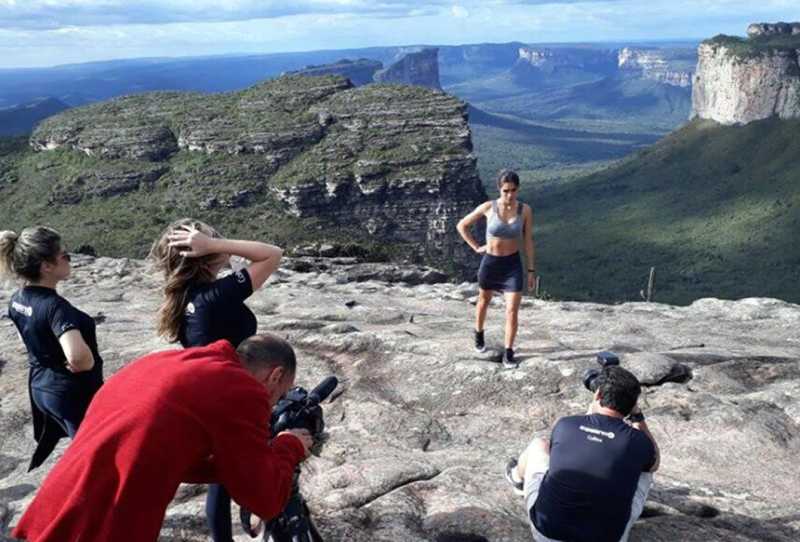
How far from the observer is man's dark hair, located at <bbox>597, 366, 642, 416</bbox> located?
5.17 m

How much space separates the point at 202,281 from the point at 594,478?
293cm

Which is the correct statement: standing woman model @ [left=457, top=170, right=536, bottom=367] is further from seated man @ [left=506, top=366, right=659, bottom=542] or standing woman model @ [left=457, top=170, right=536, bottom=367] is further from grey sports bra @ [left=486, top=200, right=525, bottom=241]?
seated man @ [left=506, top=366, right=659, bottom=542]

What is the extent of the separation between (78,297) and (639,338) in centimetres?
1094

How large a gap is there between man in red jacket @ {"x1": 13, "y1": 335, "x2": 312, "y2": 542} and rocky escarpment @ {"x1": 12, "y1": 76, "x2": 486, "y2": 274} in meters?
45.9

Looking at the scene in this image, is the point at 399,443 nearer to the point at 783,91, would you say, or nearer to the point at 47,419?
the point at 47,419

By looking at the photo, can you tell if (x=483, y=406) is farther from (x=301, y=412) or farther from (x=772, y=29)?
(x=772, y=29)

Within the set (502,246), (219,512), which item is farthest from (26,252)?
(502,246)

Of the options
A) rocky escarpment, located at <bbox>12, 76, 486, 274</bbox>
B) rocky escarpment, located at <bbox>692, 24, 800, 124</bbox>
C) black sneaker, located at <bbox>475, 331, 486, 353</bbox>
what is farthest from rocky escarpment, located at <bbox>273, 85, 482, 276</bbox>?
rocky escarpment, located at <bbox>692, 24, 800, 124</bbox>

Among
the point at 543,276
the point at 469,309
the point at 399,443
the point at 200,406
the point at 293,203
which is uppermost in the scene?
the point at 200,406

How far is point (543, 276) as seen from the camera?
234 ft

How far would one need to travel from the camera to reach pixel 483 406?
8.83 m

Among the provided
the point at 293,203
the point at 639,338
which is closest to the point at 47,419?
the point at 639,338

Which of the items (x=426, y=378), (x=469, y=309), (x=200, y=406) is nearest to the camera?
(x=200, y=406)

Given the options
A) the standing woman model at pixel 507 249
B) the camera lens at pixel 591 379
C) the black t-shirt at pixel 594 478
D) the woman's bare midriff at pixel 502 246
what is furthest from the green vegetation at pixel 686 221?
the black t-shirt at pixel 594 478
